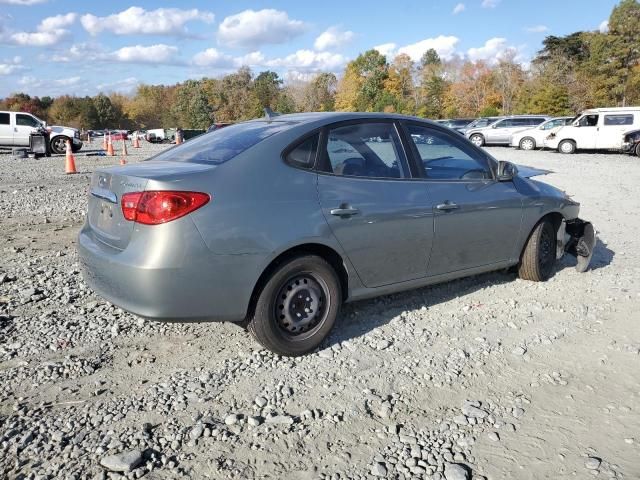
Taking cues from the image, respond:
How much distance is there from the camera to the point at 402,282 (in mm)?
4215

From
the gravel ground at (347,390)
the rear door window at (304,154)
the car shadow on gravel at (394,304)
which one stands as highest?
the rear door window at (304,154)

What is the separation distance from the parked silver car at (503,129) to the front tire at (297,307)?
88.7 ft

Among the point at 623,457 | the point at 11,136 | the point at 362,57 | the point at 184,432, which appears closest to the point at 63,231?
the point at 184,432

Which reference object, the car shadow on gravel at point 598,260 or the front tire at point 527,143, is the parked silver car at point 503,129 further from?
the car shadow on gravel at point 598,260

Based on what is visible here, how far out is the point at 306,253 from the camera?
3670 millimetres

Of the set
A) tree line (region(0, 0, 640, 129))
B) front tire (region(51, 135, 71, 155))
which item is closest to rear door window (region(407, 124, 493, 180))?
front tire (region(51, 135, 71, 155))

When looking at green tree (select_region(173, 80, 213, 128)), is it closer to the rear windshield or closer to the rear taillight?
the rear windshield

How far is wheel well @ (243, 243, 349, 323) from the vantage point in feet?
11.5

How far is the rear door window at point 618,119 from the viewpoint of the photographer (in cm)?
2255

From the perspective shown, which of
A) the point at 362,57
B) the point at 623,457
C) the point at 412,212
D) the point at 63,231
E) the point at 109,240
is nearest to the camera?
the point at 623,457

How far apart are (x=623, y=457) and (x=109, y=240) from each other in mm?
3170

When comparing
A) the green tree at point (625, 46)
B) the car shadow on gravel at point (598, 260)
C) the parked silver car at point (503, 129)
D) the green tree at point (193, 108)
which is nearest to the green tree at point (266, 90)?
the green tree at point (193, 108)

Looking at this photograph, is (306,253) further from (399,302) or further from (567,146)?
(567,146)

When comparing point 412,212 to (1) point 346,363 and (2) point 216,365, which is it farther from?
(2) point 216,365
